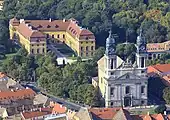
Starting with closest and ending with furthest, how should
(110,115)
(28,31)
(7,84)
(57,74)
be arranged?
(110,115) → (7,84) → (57,74) → (28,31)

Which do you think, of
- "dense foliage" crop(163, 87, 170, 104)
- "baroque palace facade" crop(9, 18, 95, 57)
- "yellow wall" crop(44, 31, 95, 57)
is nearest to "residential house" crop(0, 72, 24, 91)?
"dense foliage" crop(163, 87, 170, 104)

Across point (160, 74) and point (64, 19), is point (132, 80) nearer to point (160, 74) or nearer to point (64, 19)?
point (160, 74)

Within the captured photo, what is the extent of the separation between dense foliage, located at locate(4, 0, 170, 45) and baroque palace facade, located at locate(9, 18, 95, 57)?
3.55m

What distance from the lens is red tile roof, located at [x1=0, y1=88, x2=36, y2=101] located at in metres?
71.2

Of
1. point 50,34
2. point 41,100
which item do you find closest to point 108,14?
point 50,34

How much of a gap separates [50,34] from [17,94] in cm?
2859

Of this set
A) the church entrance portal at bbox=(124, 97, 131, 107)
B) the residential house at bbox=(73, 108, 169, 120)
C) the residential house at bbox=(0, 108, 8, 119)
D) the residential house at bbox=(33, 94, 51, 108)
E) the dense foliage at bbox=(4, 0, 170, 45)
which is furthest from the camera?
the dense foliage at bbox=(4, 0, 170, 45)

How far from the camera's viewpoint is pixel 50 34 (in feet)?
327

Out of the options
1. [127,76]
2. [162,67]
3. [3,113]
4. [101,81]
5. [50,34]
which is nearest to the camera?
[3,113]

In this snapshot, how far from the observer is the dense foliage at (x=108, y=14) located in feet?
331

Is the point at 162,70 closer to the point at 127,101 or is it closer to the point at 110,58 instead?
the point at 127,101

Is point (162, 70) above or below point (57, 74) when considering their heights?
above

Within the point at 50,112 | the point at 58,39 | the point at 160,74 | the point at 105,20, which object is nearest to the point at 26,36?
the point at 58,39

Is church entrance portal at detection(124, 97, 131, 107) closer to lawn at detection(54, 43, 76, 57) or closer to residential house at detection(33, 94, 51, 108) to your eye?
residential house at detection(33, 94, 51, 108)
